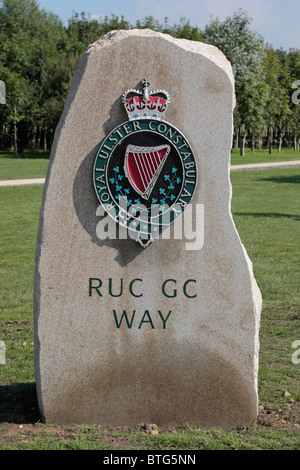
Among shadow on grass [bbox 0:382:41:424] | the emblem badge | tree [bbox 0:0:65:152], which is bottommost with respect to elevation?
shadow on grass [bbox 0:382:41:424]

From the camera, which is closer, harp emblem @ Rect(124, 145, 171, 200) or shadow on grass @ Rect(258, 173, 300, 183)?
harp emblem @ Rect(124, 145, 171, 200)

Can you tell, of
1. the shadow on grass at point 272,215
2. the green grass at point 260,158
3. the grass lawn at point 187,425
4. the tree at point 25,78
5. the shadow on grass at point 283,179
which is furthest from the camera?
the tree at point 25,78

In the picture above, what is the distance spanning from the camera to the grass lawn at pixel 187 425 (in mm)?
5145

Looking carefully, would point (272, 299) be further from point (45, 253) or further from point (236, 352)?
point (45, 253)

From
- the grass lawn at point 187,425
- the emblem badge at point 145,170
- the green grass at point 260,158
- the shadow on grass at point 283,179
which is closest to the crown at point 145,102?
the emblem badge at point 145,170

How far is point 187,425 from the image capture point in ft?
18.0

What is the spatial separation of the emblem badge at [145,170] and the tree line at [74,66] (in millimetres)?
42864

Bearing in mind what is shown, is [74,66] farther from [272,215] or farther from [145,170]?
[145,170]

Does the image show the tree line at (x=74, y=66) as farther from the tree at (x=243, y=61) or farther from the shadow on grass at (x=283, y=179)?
the shadow on grass at (x=283, y=179)

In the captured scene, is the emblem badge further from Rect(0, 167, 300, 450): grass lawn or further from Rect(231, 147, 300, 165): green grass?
Rect(231, 147, 300, 165): green grass

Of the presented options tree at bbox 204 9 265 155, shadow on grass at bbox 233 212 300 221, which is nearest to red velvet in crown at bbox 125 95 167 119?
shadow on grass at bbox 233 212 300 221

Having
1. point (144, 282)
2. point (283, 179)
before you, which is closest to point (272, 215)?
point (283, 179)

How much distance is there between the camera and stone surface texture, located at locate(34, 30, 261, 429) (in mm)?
5324

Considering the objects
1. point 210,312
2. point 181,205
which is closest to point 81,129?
point 181,205
